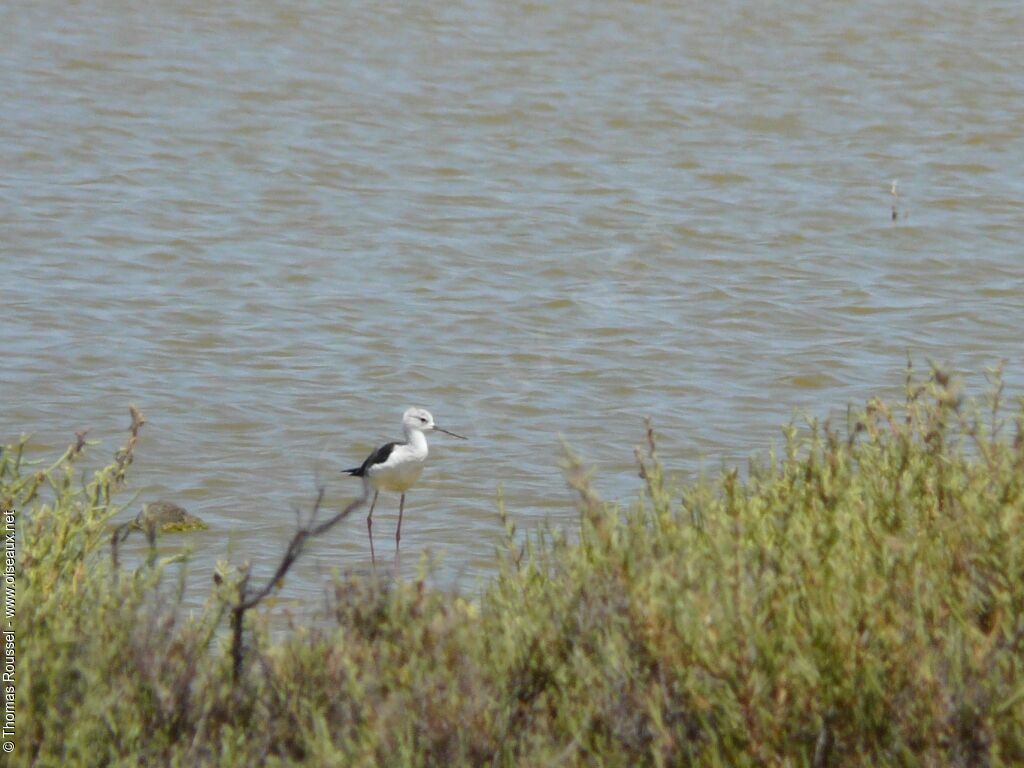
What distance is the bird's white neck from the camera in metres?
8.84

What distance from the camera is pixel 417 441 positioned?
890cm

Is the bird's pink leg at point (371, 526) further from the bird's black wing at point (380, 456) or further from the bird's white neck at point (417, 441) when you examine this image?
the bird's white neck at point (417, 441)

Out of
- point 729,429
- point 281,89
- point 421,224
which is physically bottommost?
point 729,429

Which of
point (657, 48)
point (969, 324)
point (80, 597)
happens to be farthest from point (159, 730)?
point (657, 48)

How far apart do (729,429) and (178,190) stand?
698cm

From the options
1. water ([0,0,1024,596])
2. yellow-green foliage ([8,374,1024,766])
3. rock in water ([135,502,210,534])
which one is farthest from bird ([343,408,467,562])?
yellow-green foliage ([8,374,1024,766])

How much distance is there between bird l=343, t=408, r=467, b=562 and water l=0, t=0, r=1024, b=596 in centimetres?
29

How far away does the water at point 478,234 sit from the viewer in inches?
412

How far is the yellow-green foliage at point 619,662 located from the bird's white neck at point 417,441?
11.9 feet

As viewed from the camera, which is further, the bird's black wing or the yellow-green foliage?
the bird's black wing

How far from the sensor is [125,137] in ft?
56.3

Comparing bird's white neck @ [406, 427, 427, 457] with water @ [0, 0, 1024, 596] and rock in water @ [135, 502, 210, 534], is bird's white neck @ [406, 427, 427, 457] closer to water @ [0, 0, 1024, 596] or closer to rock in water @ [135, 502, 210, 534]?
water @ [0, 0, 1024, 596]

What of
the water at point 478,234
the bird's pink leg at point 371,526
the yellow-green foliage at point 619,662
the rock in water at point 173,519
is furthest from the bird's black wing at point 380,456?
the yellow-green foliage at point 619,662

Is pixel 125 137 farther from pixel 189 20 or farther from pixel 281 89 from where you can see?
pixel 189 20
